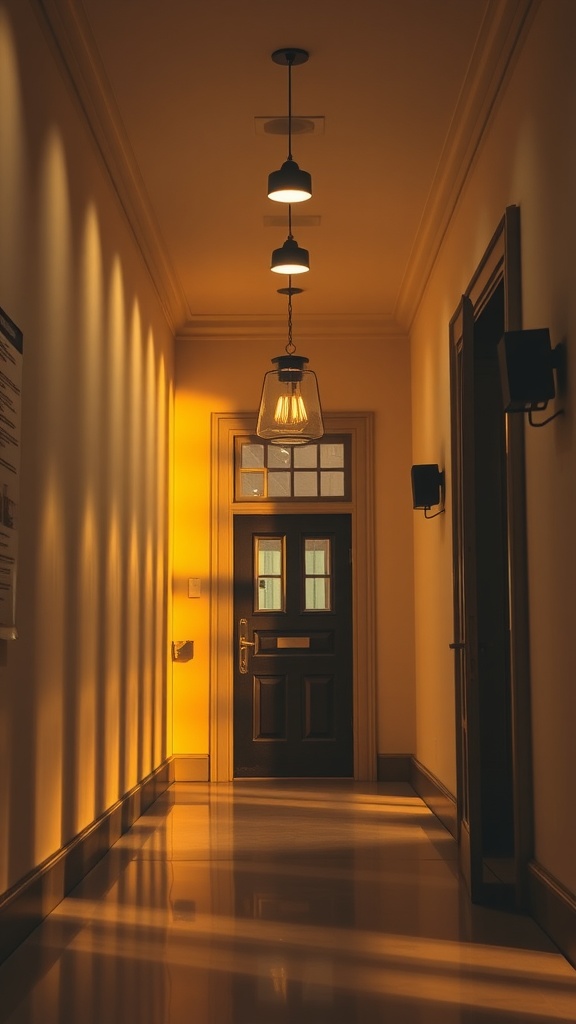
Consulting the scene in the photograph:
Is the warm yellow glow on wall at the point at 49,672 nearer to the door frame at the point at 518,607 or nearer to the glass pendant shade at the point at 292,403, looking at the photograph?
the door frame at the point at 518,607

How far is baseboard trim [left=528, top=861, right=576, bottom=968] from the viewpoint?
3.70 m

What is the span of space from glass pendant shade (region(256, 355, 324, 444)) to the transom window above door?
2049 mm

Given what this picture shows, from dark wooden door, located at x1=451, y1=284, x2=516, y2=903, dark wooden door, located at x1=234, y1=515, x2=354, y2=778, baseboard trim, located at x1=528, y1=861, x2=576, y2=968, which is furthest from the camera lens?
dark wooden door, located at x1=234, y1=515, x2=354, y2=778

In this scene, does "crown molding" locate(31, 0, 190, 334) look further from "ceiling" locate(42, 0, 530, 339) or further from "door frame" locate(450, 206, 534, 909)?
"door frame" locate(450, 206, 534, 909)

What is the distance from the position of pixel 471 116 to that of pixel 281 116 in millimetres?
879

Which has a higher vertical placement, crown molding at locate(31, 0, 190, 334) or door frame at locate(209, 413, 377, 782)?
crown molding at locate(31, 0, 190, 334)

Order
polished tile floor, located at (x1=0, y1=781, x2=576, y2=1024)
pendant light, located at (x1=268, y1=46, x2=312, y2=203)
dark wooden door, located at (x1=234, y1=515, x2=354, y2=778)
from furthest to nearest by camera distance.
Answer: dark wooden door, located at (x1=234, y1=515, x2=354, y2=778) < pendant light, located at (x1=268, y1=46, x2=312, y2=203) < polished tile floor, located at (x1=0, y1=781, x2=576, y2=1024)

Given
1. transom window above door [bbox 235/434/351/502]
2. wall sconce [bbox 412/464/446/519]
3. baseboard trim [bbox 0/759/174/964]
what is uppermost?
transom window above door [bbox 235/434/351/502]

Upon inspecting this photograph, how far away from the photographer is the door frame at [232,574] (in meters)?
8.80

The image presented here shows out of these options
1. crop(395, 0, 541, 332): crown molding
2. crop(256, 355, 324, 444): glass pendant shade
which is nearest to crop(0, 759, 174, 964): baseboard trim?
crop(256, 355, 324, 444): glass pendant shade

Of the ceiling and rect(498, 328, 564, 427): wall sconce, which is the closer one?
rect(498, 328, 564, 427): wall sconce

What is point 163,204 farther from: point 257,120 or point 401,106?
point 401,106

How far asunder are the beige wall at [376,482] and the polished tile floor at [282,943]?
98.1 inches

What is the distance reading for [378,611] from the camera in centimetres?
890
